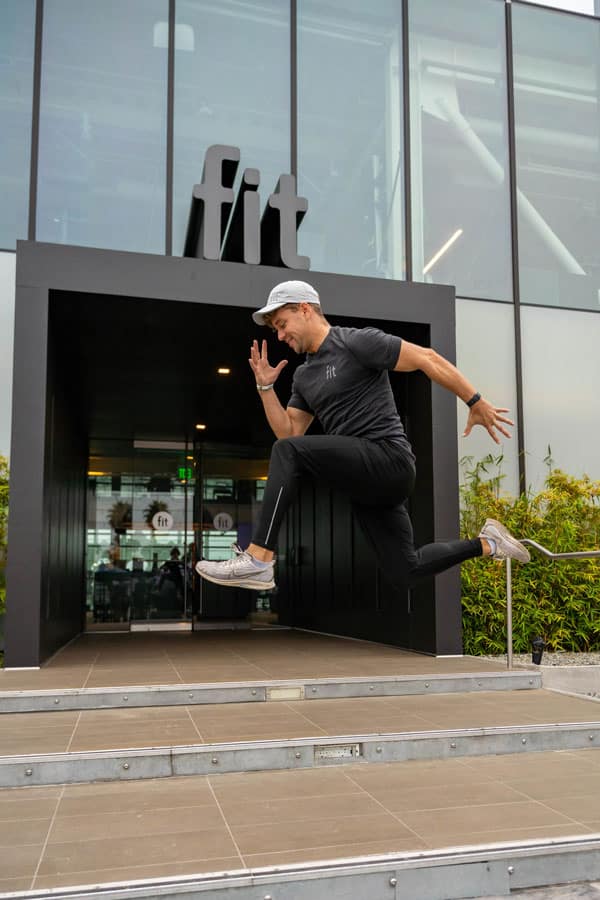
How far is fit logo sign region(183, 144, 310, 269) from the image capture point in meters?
7.46

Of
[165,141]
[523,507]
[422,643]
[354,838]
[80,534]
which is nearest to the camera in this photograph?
[354,838]

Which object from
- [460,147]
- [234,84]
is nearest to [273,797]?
[234,84]

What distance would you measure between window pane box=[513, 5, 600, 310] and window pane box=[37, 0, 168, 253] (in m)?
4.74

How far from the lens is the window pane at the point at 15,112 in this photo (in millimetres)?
8938

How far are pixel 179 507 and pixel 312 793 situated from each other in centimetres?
977

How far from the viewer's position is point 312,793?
370cm

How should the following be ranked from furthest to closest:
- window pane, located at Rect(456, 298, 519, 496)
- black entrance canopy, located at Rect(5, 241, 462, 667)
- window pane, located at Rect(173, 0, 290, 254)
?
window pane, located at Rect(173, 0, 290, 254) → window pane, located at Rect(456, 298, 519, 496) → black entrance canopy, located at Rect(5, 241, 462, 667)

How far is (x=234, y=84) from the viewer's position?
10273mm

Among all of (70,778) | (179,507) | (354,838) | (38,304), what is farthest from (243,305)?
(179,507)

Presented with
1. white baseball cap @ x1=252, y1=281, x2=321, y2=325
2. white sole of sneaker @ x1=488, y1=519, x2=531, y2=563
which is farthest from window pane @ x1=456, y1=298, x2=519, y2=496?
white baseball cap @ x1=252, y1=281, x2=321, y2=325

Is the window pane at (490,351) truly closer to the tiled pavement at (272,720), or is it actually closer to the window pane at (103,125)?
the window pane at (103,125)

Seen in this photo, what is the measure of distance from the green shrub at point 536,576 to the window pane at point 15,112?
225 inches

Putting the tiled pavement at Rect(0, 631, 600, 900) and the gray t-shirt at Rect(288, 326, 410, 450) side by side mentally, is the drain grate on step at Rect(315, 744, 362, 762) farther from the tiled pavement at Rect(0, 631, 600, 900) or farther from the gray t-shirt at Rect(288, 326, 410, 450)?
the gray t-shirt at Rect(288, 326, 410, 450)

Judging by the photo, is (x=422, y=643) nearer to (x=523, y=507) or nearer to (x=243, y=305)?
(x=523, y=507)
